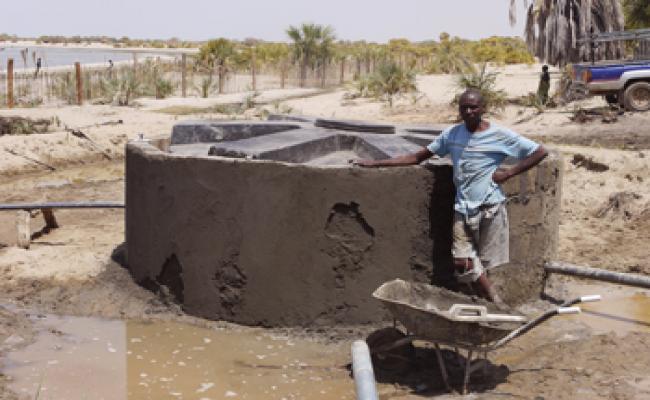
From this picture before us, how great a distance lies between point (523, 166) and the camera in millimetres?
5688

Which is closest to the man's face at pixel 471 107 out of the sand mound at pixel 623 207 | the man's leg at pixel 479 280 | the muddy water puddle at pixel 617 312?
the man's leg at pixel 479 280

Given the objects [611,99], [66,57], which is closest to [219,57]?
[611,99]

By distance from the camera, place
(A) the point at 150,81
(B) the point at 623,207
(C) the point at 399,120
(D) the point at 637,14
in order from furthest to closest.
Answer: (D) the point at 637,14, (A) the point at 150,81, (C) the point at 399,120, (B) the point at 623,207

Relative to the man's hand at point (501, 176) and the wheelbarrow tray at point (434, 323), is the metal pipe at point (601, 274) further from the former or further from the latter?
the wheelbarrow tray at point (434, 323)

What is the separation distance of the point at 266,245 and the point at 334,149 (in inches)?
55.3

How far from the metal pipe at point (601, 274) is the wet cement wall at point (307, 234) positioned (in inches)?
16.9

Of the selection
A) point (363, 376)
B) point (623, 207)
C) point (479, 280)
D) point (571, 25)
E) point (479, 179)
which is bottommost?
point (623, 207)

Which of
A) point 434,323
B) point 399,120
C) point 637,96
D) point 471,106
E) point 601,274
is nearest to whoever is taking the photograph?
point 434,323

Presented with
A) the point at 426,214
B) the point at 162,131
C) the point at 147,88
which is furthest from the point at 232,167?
the point at 147,88

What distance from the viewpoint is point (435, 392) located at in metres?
5.18

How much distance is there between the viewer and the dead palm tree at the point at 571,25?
20.9 meters

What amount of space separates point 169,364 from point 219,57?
25.2m

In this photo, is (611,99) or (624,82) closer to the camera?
(624,82)

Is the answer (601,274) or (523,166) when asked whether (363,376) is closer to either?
(523,166)
